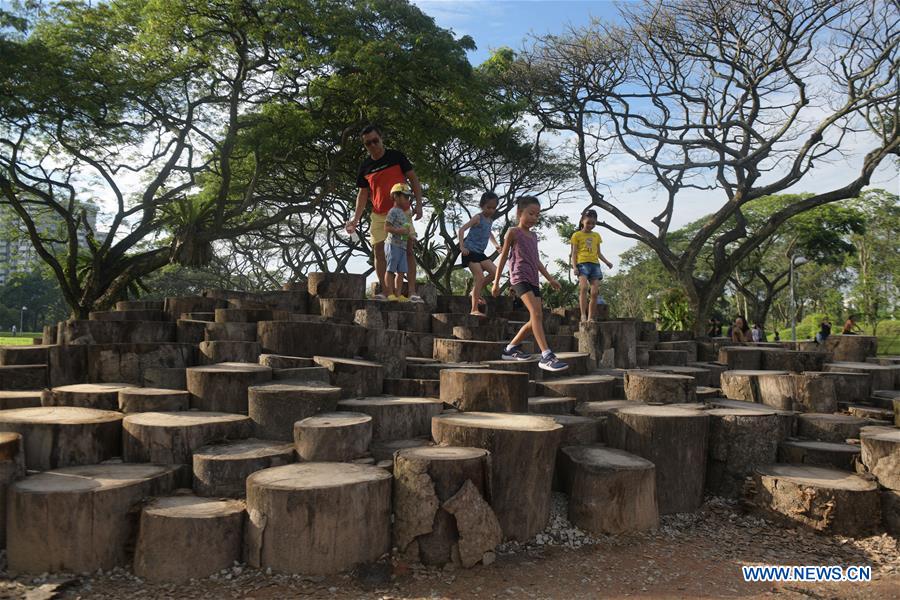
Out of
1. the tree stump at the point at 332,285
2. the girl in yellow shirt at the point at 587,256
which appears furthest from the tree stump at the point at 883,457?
the tree stump at the point at 332,285

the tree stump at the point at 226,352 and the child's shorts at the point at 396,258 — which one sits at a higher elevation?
the child's shorts at the point at 396,258

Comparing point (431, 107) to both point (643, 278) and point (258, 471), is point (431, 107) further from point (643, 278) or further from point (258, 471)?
point (643, 278)

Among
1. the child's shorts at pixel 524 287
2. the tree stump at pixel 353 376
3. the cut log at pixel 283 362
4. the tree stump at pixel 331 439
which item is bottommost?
the tree stump at pixel 331 439

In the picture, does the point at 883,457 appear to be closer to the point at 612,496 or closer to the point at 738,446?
the point at 738,446

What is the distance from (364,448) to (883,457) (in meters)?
3.55

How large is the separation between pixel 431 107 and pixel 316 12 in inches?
137

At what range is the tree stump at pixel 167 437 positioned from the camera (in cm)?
391

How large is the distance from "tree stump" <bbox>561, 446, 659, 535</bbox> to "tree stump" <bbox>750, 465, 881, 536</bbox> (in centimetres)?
89

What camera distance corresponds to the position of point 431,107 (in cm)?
1581

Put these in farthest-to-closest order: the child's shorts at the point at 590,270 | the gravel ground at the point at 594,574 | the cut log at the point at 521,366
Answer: the child's shorts at the point at 590,270
the cut log at the point at 521,366
the gravel ground at the point at 594,574

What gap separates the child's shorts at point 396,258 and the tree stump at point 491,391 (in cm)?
312

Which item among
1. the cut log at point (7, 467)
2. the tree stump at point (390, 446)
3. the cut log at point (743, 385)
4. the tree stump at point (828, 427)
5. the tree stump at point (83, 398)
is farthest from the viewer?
the cut log at point (743, 385)

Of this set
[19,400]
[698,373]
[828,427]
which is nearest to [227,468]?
[19,400]

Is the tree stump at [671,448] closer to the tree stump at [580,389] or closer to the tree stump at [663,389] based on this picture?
the tree stump at [663,389]
